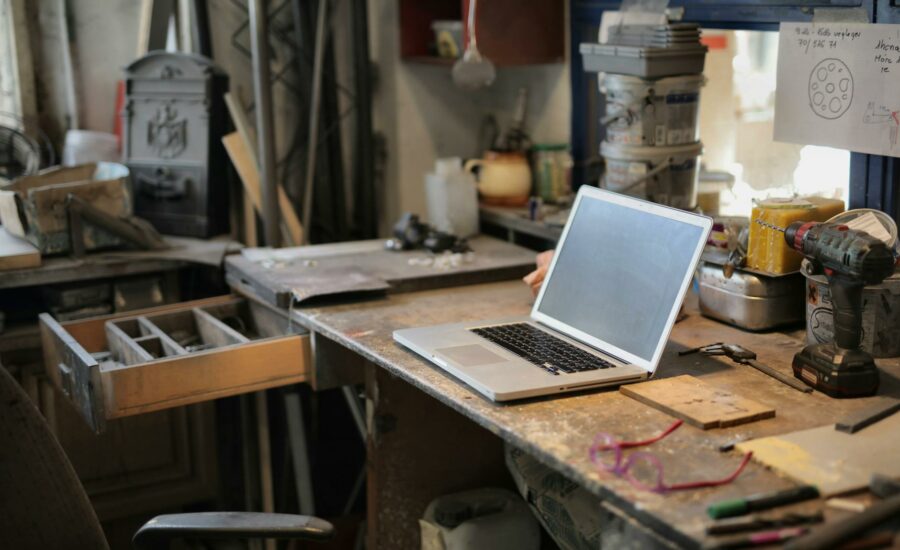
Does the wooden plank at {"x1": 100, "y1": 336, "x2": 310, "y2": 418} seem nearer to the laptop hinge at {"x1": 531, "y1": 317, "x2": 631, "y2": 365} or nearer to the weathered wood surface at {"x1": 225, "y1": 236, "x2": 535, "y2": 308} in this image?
the weathered wood surface at {"x1": 225, "y1": 236, "x2": 535, "y2": 308}

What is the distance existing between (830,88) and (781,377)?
708 mm

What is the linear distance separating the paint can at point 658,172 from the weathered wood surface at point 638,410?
1.26 feet

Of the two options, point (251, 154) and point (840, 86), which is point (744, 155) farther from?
point (251, 154)

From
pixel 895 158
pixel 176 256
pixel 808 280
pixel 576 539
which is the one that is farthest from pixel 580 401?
pixel 176 256

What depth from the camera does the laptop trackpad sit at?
1.86 meters

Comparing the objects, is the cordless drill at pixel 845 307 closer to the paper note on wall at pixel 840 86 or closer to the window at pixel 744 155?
the paper note on wall at pixel 840 86

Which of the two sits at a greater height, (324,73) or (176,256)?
(324,73)

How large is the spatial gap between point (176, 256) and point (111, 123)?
30.8 inches

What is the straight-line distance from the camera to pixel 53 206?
2707 mm

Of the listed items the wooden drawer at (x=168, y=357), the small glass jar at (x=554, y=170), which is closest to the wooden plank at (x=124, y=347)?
the wooden drawer at (x=168, y=357)

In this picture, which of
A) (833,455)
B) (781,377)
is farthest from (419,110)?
(833,455)

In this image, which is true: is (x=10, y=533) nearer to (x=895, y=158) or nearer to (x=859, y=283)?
(x=859, y=283)

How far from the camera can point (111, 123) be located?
11.1 feet

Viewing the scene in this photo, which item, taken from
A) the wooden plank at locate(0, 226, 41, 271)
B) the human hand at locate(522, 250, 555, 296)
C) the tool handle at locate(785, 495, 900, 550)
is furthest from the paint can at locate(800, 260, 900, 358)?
the wooden plank at locate(0, 226, 41, 271)
